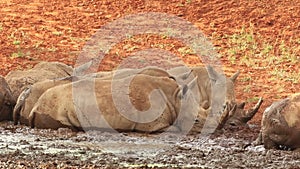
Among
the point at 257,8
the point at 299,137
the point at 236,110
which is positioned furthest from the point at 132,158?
the point at 257,8

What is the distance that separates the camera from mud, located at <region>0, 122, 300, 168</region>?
32.4 feet

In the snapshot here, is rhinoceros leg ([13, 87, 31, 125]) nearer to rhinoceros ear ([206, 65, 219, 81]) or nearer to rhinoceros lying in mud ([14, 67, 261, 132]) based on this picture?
rhinoceros lying in mud ([14, 67, 261, 132])

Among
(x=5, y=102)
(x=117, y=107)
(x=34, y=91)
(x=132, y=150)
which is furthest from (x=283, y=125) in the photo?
(x=5, y=102)

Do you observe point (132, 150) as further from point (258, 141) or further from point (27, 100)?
point (27, 100)

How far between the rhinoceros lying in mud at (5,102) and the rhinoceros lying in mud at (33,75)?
0.14 metres

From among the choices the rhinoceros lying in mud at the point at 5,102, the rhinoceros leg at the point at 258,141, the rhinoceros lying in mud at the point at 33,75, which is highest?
the rhinoceros lying in mud at the point at 33,75

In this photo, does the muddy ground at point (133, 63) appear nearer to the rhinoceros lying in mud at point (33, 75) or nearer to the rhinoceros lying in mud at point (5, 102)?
the rhinoceros lying in mud at point (5, 102)

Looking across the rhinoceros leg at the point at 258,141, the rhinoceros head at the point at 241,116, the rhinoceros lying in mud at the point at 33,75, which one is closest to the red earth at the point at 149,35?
the rhinoceros lying in mud at the point at 33,75

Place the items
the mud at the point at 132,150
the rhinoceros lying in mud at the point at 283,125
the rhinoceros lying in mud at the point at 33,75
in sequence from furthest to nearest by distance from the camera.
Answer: the rhinoceros lying in mud at the point at 33,75
the rhinoceros lying in mud at the point at 283,125
the mud at the point at 132,150

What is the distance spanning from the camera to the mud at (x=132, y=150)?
988cm

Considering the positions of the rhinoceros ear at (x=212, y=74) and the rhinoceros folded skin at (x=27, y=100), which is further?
the rhinoceros ear at (x=212, y=74)

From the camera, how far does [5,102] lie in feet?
44.5

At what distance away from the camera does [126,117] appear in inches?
496

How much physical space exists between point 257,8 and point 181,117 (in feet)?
30.2
